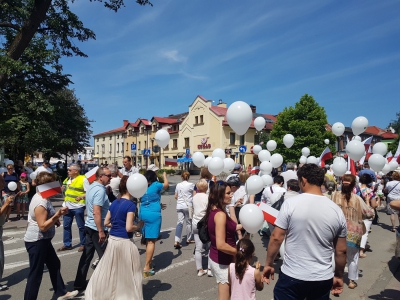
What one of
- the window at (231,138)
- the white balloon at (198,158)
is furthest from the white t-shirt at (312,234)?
the window at (231,138)

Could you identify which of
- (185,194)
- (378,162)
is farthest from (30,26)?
(378,162)

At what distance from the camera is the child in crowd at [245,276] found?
9.70 ft

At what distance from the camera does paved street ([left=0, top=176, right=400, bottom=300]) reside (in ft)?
14.9

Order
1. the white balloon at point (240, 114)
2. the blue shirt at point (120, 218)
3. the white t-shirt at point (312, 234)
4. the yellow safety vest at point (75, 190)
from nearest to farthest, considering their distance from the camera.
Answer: the white t-shirt at point (312, 234) < the blue shirt at point (120, 218) < the white balloon at point (240, 114) < the yellow safety vest at point (75, 190)

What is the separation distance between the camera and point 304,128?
34812 mm

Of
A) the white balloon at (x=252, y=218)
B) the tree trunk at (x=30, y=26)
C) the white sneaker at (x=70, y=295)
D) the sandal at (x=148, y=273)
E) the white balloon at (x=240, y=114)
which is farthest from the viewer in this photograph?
the tree trunk at (x=30, y=26)

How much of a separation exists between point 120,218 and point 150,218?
1441 mm

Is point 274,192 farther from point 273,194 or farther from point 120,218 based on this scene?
point 120,218

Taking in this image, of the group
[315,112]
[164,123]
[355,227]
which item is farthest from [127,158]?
[164,123]

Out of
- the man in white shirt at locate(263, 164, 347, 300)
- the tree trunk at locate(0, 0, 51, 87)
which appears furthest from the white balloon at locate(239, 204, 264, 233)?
the tree trunk at locate(0, 0, 51, 87)

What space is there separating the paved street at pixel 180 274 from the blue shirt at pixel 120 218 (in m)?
1.19

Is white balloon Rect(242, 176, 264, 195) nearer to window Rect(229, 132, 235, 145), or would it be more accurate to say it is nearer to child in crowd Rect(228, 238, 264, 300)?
child in crowd Rect(228, 238, 264, 300)

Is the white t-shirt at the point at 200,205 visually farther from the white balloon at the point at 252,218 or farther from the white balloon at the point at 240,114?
the white balloon at the point at 252,218

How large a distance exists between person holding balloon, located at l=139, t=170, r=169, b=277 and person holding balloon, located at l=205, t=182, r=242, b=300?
1847 millimetres
